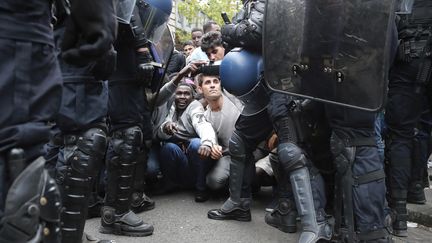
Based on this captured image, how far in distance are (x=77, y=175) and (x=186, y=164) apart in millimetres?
1806

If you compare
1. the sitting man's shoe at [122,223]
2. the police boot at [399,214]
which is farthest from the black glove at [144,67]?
the police boot at [399,214]

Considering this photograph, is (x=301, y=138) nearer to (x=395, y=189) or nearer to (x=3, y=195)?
(x=395, y=189)

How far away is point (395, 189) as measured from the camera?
3246 millimetres

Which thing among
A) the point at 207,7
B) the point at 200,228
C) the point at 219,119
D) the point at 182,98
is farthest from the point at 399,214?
the point at 207,7

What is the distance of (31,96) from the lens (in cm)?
137

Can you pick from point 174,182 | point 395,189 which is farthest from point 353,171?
point 174,182

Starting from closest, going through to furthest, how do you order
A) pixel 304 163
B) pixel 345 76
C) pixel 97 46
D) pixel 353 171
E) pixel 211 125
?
pixel 97 46, pixel 345 76, pixel 353 171, pixel 304 163, pixel 211 125

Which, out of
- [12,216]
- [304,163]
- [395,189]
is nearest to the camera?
[12,216]

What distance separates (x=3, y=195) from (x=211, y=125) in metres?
2.74

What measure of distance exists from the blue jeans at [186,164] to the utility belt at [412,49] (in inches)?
68.6

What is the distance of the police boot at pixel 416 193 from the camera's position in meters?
3.96

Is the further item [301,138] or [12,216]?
[301,138]

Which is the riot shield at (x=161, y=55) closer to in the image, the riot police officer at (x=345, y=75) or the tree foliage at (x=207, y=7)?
the riot police officer at (x=345, y=75)

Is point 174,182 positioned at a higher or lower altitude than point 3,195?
lower
